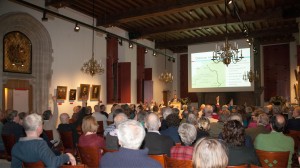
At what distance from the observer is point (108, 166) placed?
7.43 feet

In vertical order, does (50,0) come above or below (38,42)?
above

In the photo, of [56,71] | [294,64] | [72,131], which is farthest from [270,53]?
[72,131]

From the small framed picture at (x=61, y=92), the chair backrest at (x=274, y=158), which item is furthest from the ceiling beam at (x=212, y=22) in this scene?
the chair backrest at (x=274, y=158)

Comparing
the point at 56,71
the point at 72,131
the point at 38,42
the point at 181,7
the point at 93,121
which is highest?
the point at 181,7

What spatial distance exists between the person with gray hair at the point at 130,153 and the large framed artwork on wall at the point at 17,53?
8511 mm

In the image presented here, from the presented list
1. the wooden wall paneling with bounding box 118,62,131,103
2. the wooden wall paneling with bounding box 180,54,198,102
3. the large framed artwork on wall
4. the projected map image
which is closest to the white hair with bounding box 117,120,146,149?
the large framed artwork on wall

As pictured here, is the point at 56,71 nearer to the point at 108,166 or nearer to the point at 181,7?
the point at 181,7

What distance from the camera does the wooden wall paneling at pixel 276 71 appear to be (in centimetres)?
1820

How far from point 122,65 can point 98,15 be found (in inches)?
127

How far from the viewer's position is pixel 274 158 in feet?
10.8

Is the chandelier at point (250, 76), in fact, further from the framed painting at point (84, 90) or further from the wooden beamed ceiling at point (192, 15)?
the framed painting at point (84, 90)

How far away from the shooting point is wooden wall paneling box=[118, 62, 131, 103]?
1479 centimetres

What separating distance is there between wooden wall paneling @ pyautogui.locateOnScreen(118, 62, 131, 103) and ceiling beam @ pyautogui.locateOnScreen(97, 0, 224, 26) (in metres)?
2.97

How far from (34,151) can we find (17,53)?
26.4 feet
